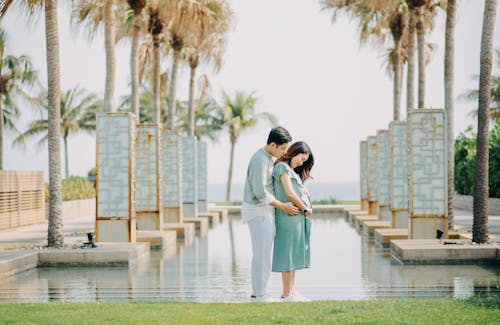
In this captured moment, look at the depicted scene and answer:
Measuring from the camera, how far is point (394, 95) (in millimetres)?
30609

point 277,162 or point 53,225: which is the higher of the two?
point 277,162

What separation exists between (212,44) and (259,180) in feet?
84.8

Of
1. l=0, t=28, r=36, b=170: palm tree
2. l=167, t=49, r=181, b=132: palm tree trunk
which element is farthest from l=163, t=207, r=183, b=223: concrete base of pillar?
l=0, t=28, r=36, b=170: palm tree

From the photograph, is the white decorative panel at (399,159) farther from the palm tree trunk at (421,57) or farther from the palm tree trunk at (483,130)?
the palm tree trunk at (483,130)

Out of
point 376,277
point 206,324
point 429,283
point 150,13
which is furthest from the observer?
point 150,13

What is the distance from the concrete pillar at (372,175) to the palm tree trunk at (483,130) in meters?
14.5

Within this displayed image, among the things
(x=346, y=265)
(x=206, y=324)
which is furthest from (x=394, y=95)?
(x=206, y=324)

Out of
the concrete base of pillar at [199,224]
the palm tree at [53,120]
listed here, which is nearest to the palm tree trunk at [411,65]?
the concrete base of pillar at [199,224]

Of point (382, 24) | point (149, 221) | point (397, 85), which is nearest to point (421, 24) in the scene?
point (382, 24)

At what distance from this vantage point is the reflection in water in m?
11.5

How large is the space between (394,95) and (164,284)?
19.3 meters

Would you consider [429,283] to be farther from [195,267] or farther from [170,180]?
[170,180]

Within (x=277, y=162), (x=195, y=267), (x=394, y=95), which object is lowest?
(x=195, y=267)

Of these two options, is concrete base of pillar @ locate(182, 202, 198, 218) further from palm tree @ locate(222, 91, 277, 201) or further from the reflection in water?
palm tree @ locate(222, 91, 277, 201)
